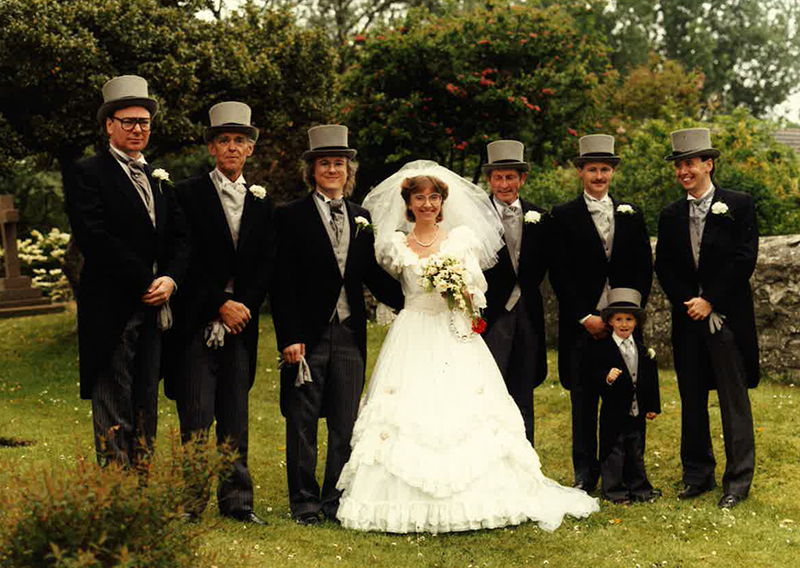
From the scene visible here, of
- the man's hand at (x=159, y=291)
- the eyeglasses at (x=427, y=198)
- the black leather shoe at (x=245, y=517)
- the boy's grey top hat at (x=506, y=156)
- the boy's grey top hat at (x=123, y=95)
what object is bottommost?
the black leather shoe at (x=245, y=517)

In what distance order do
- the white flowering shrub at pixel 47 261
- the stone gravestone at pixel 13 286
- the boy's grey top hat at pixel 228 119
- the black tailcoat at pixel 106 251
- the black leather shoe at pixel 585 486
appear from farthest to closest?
1. the white flowering shrub at pixel 47 261
2. the stone gravestone at pixel 13 286
3. the black leather shoe at pixel 585 486
4. the boy's grey top hat at pixel 228 119
5. the black tailcoat at pixel 106 251

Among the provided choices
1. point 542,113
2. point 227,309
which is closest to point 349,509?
point 227,309

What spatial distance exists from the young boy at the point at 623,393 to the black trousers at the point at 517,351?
51 centimetres

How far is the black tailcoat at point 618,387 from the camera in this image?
22.4 feet

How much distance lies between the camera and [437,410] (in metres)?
6.25

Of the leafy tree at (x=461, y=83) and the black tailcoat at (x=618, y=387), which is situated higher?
the leafy tree at (x=461, y=83)

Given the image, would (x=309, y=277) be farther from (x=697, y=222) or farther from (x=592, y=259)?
(x=697, y=222)

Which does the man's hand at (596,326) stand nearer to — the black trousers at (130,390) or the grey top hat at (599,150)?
the grey top hat at (599,150)

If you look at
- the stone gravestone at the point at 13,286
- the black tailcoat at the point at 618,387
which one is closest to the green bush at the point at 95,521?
the black tailcoat at the point at 618,387

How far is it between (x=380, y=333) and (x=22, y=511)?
1074cm

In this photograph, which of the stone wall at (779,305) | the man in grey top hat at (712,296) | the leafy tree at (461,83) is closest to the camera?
the man in grey top hat at (712,296)

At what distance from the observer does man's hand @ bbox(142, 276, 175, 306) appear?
19.1ft

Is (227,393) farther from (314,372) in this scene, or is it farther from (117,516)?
(117,516)

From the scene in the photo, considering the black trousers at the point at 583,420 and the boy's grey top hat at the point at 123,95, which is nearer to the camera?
the boy's grey top hat at the point at 123,95
